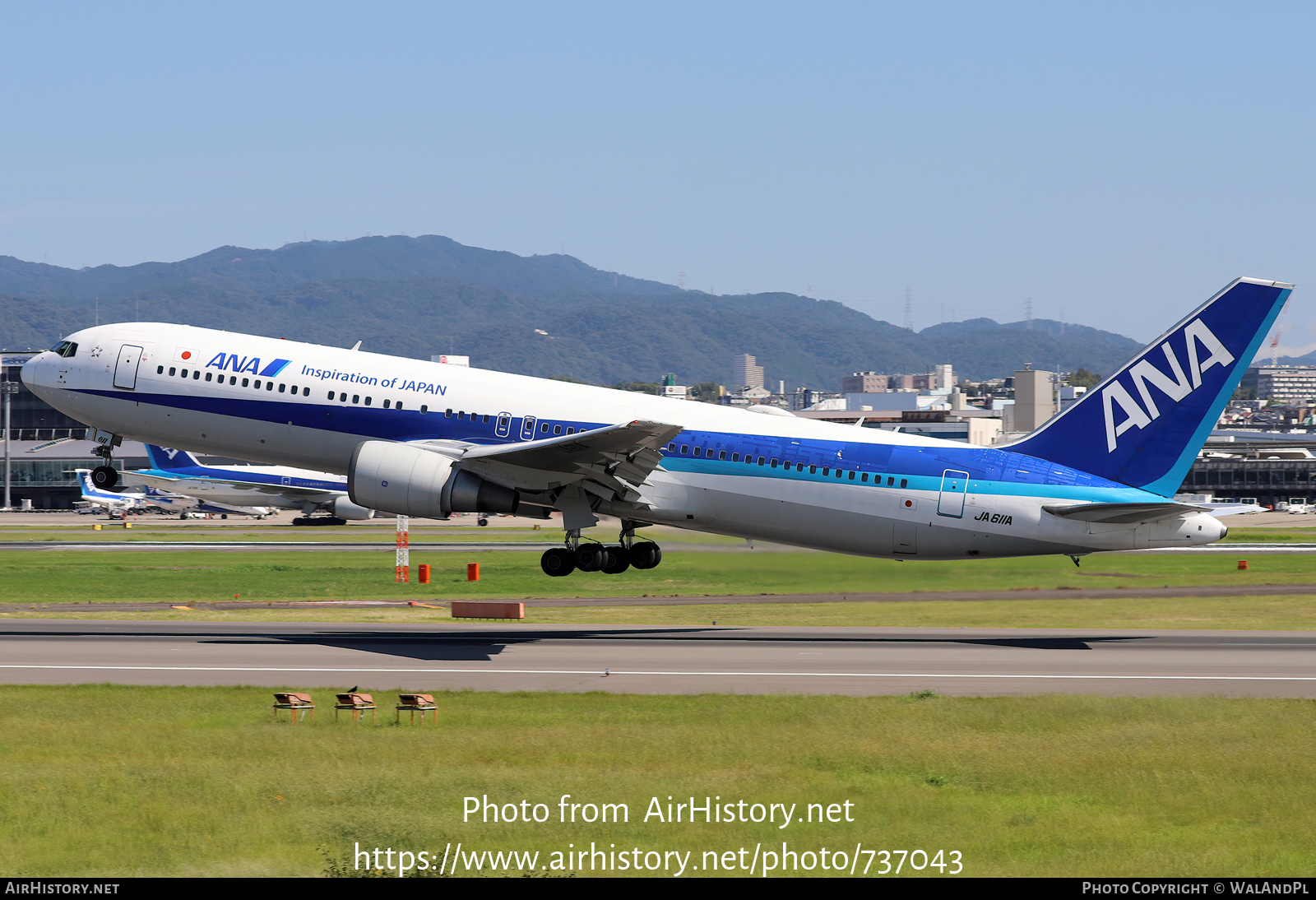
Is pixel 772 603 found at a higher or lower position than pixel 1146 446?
lower

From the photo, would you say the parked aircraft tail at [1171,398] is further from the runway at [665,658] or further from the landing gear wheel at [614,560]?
the landing gear wheel at [614,560]

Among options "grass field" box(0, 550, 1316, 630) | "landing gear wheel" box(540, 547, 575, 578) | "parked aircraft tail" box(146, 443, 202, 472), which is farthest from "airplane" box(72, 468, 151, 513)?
"landing gear wheel" box(540, 547, 575, 578)

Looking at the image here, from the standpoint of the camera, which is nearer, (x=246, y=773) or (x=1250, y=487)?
(x=246, y=773)

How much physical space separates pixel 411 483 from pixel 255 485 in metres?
79.4

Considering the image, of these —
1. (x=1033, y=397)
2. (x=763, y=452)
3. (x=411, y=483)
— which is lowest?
(x=411, y=483)

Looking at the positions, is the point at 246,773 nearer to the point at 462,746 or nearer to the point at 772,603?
the point at 462,746

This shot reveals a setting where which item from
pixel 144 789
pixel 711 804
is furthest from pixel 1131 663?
pixel 144 789

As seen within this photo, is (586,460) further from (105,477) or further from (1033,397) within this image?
(1033,397)

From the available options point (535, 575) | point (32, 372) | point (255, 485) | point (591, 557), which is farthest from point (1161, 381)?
point (255, 485)

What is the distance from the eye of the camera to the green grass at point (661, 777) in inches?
706

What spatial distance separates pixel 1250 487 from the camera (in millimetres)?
167750

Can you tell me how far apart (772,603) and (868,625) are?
8.80 meters

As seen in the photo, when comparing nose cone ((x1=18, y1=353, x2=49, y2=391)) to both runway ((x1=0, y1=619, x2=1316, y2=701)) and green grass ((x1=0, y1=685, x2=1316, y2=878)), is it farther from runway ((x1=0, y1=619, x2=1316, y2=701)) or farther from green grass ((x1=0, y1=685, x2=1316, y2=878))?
green grass ((x1=0, y1=685, x2=1316, y2=878))

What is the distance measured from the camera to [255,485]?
111000 millimetres
